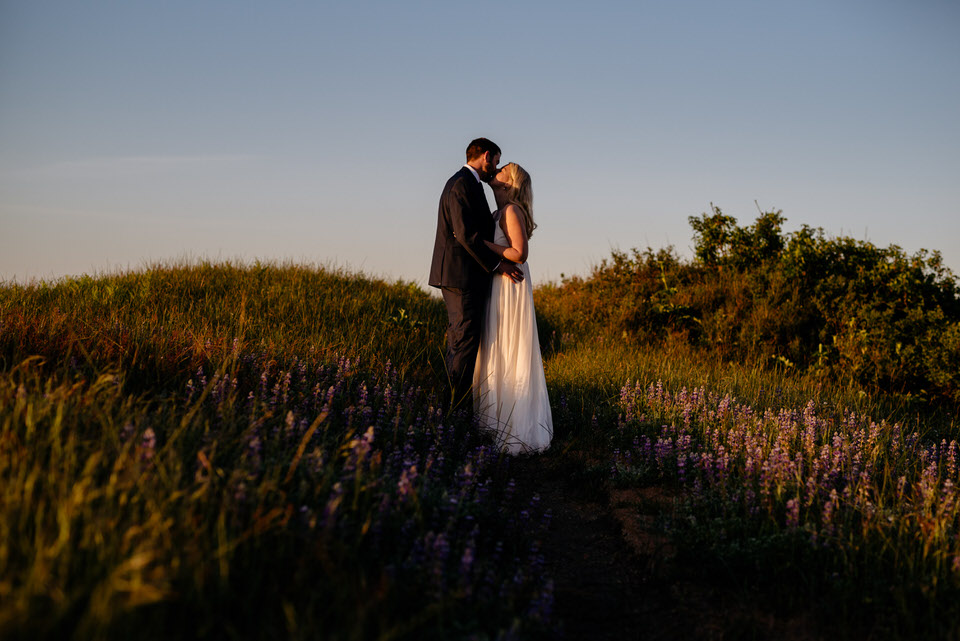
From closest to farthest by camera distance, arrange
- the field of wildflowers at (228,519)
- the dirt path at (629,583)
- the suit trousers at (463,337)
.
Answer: the field of wildflowers at (228,519) < the dirt path at (629,583) < the suit trousers at (463,337)

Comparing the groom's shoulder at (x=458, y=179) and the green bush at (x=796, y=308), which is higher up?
the groom's shoulder at (x=458, y=179)

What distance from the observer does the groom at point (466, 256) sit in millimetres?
6379

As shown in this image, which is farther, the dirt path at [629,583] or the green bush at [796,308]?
the green bush at [796,308]

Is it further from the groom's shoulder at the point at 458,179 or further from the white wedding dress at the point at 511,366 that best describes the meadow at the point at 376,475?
the groom's shoulder at the point at 458,179

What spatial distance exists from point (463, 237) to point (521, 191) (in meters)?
0.75

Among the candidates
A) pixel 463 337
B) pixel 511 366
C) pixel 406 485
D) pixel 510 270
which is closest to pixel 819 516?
pixel 406 485

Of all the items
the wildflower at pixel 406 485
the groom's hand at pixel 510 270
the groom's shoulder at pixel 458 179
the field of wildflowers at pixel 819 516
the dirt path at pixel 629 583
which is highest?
the groom's shoulder at pixel 458 179

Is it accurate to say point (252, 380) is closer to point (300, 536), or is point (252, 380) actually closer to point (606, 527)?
point (300, 536)

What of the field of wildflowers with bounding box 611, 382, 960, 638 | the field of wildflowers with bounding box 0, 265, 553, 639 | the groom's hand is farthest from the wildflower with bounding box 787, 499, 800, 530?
the groom's hand

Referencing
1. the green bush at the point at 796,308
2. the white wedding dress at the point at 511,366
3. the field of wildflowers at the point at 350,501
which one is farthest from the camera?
the green bush at the point at 796,308

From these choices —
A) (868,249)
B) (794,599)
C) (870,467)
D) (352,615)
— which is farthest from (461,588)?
(868,249)

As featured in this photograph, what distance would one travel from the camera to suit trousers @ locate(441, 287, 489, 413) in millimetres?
6594

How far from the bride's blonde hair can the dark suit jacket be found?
1.07 ft

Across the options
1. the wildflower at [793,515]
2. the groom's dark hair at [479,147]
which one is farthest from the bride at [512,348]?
the wildflower at [793,515]
